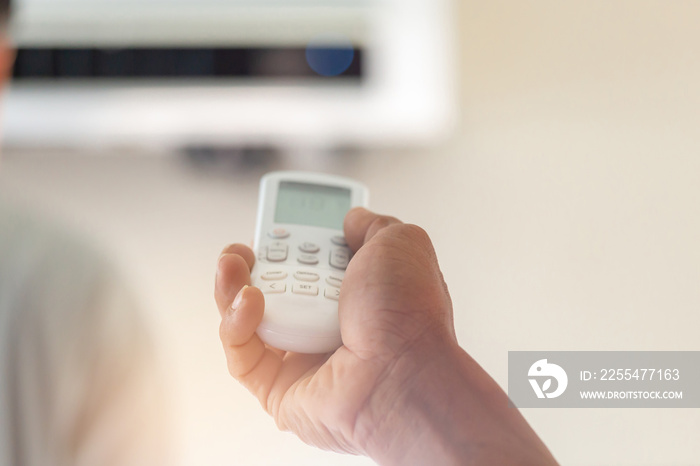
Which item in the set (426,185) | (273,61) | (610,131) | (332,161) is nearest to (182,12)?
(273,61)

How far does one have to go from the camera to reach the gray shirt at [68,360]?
1.56ft

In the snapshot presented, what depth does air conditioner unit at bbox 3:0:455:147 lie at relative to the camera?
2.68 ft

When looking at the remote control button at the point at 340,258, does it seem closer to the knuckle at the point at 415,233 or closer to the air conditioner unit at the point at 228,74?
the knuckle at the point at 415,233

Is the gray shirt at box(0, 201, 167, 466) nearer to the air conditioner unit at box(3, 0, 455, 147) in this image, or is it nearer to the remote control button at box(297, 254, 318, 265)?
the remote control button at box(297, 254, 318, 265)

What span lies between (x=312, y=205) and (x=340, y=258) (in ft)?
0.16

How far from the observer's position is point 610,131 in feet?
1.99

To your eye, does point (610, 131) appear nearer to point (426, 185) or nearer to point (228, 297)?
point (426, 185)

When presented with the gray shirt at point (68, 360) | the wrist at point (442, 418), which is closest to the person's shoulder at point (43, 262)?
the gray shirt at point (68, 360)

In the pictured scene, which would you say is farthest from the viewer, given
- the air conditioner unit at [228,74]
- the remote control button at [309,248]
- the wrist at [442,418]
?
the air conditioner unit at [228,74]

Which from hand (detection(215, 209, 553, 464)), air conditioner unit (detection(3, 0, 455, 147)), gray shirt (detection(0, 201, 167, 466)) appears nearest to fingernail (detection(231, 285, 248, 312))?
hand (detection(215, 209, 553, 464))

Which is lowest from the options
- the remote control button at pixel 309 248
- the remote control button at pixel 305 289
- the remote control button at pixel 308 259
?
the remote control button at pixel 305 289

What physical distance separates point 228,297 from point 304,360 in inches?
2.2

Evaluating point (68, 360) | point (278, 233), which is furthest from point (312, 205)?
point (68, 360)

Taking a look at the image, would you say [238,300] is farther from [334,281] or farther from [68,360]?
[68,360]
